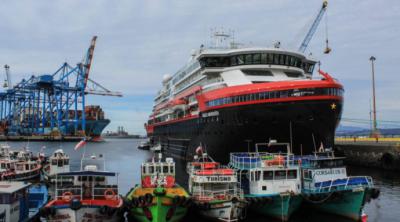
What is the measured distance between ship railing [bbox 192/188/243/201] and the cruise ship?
12.6 m

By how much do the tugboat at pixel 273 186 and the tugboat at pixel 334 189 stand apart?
1100 mm

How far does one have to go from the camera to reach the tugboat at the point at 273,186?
91.2 feet

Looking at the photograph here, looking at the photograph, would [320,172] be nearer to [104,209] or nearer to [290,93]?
[290,93]

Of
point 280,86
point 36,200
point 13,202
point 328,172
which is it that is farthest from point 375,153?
point 13,202

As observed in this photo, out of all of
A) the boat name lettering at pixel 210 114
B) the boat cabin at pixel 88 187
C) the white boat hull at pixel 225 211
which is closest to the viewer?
the boat cabin at pixel 88 187

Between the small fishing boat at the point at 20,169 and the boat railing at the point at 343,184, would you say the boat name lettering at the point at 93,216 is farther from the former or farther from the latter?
the small fishing boat at the point at 20,169

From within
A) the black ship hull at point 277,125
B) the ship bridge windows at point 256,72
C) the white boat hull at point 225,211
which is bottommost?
the white boat hull at point 225,211

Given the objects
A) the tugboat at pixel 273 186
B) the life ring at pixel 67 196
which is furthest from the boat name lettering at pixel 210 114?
the life ring at pixel 67 196

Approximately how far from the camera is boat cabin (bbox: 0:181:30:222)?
21997 mm

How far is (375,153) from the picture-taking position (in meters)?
59.9

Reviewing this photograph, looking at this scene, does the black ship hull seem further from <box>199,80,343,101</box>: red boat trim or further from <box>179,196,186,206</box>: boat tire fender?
<box>179,196,186,206</box>: boat tire fender

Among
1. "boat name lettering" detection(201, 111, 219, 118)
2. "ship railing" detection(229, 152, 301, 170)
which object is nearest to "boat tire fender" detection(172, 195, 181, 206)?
"ship railing" detection(229, 152, 301, 170)

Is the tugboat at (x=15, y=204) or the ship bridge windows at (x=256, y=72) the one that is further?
the ship bridge windows at (x=256, y=72)

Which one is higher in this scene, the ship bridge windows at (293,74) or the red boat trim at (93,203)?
the ship bridge windows at (293,74)
